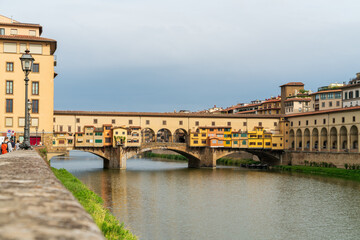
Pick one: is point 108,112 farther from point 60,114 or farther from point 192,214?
point 192,214

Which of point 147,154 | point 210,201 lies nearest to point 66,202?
point 210,201

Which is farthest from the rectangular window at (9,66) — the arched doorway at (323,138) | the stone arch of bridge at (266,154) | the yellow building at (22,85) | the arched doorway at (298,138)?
the arched doorway at (298,138)

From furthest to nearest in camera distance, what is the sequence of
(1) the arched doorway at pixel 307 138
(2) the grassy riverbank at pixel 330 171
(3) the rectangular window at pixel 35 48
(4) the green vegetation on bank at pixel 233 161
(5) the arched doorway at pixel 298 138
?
(4) the green vegetation on bank at pixel 233 161, (5) the arched doorway at pixel 298 138, (1) the arched doorway at pixel 307 138, (2) the grassy riverbank at pixel 330 171, (3) the rectangular window at pixel 35 48

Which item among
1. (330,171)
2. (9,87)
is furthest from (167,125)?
(9,87)

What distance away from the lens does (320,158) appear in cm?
6228

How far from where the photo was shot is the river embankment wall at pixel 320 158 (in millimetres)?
56188

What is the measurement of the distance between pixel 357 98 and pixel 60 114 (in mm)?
55319

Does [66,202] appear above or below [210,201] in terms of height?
above

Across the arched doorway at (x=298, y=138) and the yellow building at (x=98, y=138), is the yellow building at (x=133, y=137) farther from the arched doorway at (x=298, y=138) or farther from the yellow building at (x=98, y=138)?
the arched doorway at (x=298, y=138)

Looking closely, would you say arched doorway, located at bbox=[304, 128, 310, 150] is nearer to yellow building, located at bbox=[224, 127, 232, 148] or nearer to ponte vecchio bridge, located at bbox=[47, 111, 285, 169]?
ponte vecchio bridge, located at bbox=[47, 111, 285, 169]

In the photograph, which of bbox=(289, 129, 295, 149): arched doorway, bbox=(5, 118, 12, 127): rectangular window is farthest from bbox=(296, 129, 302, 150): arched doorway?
bbox=(5, 118, 12, 127): rectangular window

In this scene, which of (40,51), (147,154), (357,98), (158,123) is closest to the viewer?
(40,51)

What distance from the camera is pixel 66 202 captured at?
2.73 metres

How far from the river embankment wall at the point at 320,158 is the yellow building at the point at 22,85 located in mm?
39815
